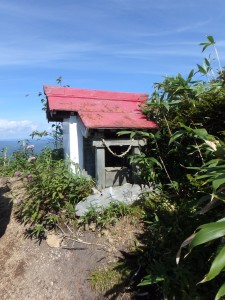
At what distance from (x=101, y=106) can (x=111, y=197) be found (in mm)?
2314

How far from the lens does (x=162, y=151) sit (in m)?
5.86

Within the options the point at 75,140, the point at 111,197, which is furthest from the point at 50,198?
the point at 75,140

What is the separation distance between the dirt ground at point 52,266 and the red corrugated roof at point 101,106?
7.27 feet

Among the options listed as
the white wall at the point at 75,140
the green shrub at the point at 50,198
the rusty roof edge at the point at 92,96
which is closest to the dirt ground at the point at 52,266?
the green shrub at the point at 50,198

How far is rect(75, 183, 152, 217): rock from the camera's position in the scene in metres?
5.46

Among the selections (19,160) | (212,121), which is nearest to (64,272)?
(212,121)

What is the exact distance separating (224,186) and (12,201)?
5.69m

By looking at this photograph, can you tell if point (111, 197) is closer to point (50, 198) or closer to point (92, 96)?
point (50, 198)

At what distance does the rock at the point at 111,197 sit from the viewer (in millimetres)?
5465

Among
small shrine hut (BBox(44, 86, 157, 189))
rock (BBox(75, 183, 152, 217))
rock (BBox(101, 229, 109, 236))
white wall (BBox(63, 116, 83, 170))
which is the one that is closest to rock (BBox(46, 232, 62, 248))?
rock (BBox(75, 183, 152, 217))

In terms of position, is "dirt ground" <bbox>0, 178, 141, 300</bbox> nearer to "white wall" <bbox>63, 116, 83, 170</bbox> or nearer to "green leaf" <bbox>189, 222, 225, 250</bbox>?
"white wall" <bbox>63, 116, 83, 170</bbox>

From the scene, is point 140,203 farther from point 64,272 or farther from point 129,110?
point 129,110

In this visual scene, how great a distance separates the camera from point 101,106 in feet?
22.3

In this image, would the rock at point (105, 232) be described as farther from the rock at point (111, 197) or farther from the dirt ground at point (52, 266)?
the rock at point (111, 197)
